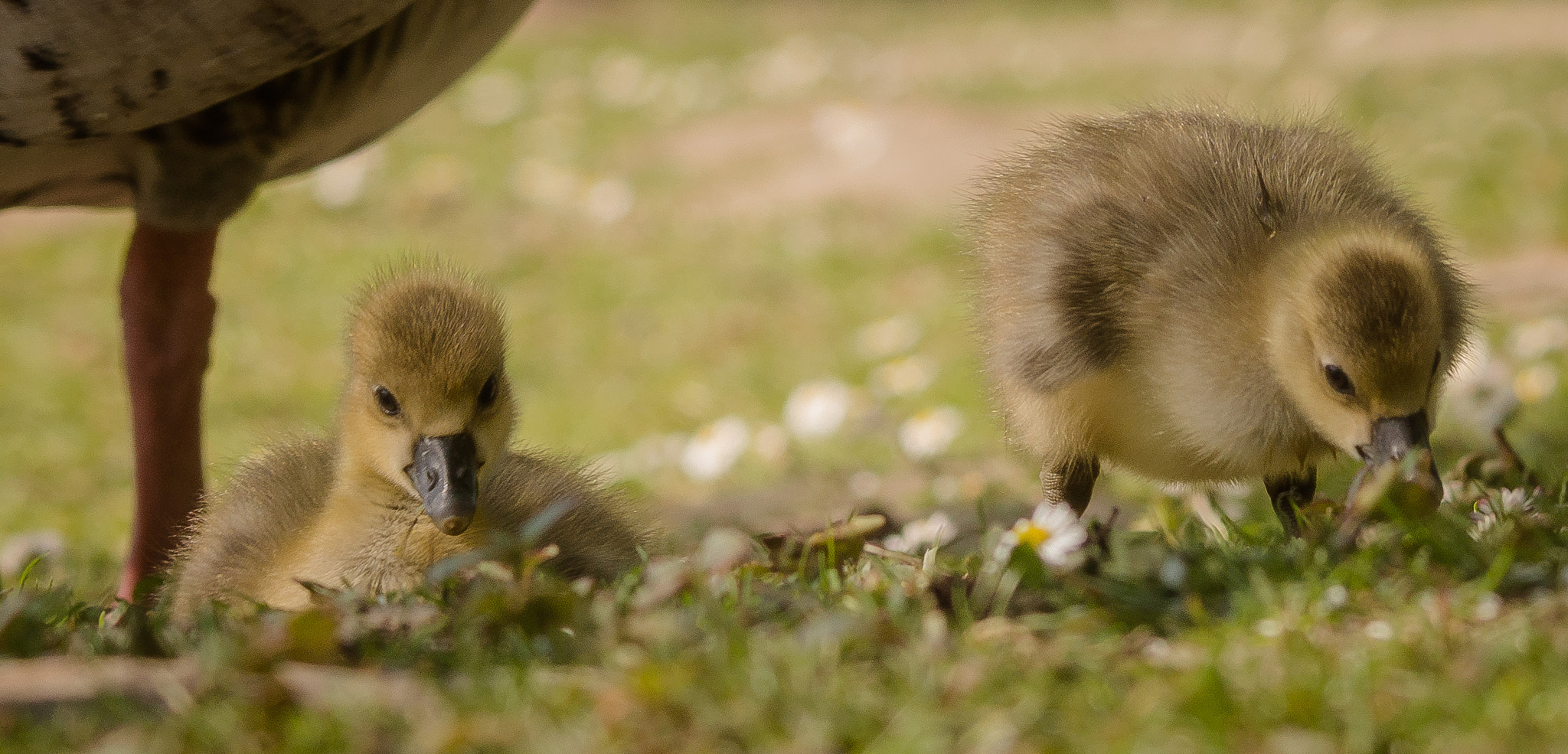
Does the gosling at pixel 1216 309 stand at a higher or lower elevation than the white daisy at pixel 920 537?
higher

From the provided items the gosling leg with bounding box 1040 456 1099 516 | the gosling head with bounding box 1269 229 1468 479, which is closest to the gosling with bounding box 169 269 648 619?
the gosling leg with bounding box 1040 456 1099 516

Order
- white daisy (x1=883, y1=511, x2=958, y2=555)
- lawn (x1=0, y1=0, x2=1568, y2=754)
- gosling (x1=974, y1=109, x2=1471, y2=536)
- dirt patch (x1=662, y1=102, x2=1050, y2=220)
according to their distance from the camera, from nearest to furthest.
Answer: lawn (x1=0, y1=0, x2=1568, y2=754) < gosling (x1=974, y1=109, x2=1471, y2=536) < white daisy (x1=883, y1=511, x2=958, y2=555) < dirt patch (x1=662, y1=102, x2=1050, y2=220)

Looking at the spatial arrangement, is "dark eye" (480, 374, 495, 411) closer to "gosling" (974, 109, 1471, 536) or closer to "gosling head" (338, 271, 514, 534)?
"gosling head" (338, 271, 514, 534)

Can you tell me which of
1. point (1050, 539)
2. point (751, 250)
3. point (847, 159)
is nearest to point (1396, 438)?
point (1050, 539)

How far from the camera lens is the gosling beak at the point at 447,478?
2.45m

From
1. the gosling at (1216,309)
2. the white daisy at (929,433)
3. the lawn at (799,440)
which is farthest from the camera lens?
the white daisy at (929,433)

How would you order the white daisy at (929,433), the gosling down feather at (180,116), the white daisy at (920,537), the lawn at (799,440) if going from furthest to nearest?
the white daisy at (929,433)
the white daisy at (920,537)
the gosling down feather at (180,116)
the lawn at (799,440)

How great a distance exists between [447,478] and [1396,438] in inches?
59.7

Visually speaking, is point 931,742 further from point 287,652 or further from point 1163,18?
point 1163,18

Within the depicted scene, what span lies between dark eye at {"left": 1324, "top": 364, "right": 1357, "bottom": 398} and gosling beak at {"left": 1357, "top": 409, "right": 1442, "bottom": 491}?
6cm

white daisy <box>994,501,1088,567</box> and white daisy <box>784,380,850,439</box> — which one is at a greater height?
white daisy <box>994,501,1088,567</box>

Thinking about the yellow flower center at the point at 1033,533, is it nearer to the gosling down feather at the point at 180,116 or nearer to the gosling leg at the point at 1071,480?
the gosling leg at the point at 1071,480

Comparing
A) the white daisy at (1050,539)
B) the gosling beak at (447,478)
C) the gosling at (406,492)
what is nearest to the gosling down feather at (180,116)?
the gosling at (406,492)

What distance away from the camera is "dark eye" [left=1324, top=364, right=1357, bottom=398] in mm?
2441
